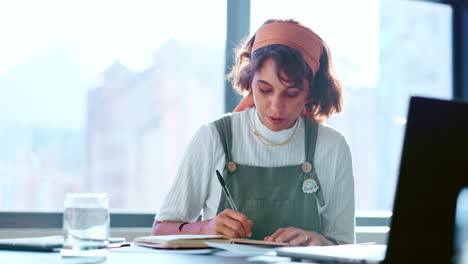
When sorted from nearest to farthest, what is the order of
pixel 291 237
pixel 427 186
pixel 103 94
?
pixel 427 186 → pixel 291 237 → pixel 103 94

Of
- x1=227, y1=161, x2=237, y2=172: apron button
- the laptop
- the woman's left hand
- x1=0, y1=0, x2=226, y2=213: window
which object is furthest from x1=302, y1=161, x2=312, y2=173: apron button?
the laptop

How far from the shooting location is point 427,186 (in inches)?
25.0

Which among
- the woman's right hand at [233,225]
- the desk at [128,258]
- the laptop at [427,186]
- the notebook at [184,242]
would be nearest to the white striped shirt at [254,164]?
the woman's right hand at [233,225]

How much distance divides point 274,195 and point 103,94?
1.11m

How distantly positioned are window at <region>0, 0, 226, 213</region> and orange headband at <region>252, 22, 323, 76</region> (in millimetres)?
845

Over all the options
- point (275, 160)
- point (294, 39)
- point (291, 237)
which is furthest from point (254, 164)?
point (291, 237)

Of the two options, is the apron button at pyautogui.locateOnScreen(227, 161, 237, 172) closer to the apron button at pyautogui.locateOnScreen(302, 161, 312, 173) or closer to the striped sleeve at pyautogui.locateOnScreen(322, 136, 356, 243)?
the apron button at pyautogui.locateOnScreen(302, 161, 312, 173)

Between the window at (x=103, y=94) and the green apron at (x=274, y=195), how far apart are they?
875 mm

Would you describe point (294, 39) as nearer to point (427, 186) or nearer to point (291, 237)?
point (291, 237)

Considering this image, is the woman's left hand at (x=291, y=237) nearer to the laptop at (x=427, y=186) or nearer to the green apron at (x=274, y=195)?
the green apron at (x=274, y=195)

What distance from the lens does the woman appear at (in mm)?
1698

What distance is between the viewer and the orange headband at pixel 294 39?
173cm

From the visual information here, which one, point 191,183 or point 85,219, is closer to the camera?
point 85,219

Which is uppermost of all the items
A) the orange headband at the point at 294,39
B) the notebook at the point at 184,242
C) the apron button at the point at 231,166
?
the orange headband at the point at 294,39
